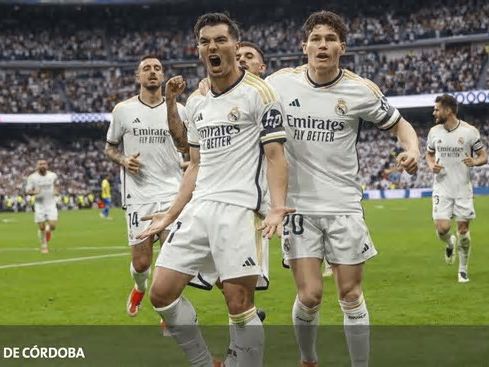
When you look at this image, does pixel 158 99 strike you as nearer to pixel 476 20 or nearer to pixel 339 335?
pixel 339 335

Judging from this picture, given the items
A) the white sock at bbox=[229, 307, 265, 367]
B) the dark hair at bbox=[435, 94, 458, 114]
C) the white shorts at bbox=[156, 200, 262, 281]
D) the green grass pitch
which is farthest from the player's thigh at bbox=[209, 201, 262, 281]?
the dark hair at bbox=[435, 94, 458, 114]

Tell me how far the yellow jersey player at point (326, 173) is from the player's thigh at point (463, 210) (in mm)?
7306

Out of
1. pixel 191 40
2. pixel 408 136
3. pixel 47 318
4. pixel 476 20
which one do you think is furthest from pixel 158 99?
pixel 191 40

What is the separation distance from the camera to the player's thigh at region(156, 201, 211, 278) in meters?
6.16

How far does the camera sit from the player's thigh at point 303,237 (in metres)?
6.91

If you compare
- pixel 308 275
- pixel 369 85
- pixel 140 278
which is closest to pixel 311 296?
pixel 308 275

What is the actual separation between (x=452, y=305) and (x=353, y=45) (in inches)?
2176

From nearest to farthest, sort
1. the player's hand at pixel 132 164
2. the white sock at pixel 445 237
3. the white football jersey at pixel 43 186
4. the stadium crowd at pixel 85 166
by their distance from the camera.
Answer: the player's hand at pixel 132 164 → the white sock at pixel 445 237 → the white football jersey at pixel 43 186 → the stadium crowd at pixel 85 166

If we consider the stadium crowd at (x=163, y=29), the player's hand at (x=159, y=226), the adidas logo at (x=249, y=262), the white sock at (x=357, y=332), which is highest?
the stadium crowd at (x=163, y=29)

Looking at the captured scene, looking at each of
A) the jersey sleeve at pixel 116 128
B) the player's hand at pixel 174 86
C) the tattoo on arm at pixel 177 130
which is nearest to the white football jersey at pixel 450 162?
the jersey sleeve at pixel 116 128

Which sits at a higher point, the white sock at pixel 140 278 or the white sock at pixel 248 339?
the white sock at pixel 248 339

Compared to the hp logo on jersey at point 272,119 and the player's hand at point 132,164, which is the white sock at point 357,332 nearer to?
the hp logo on jersey at point 272,119

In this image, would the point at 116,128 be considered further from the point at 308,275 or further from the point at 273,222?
the point at 273,222

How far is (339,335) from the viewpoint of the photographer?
885 centimetres
